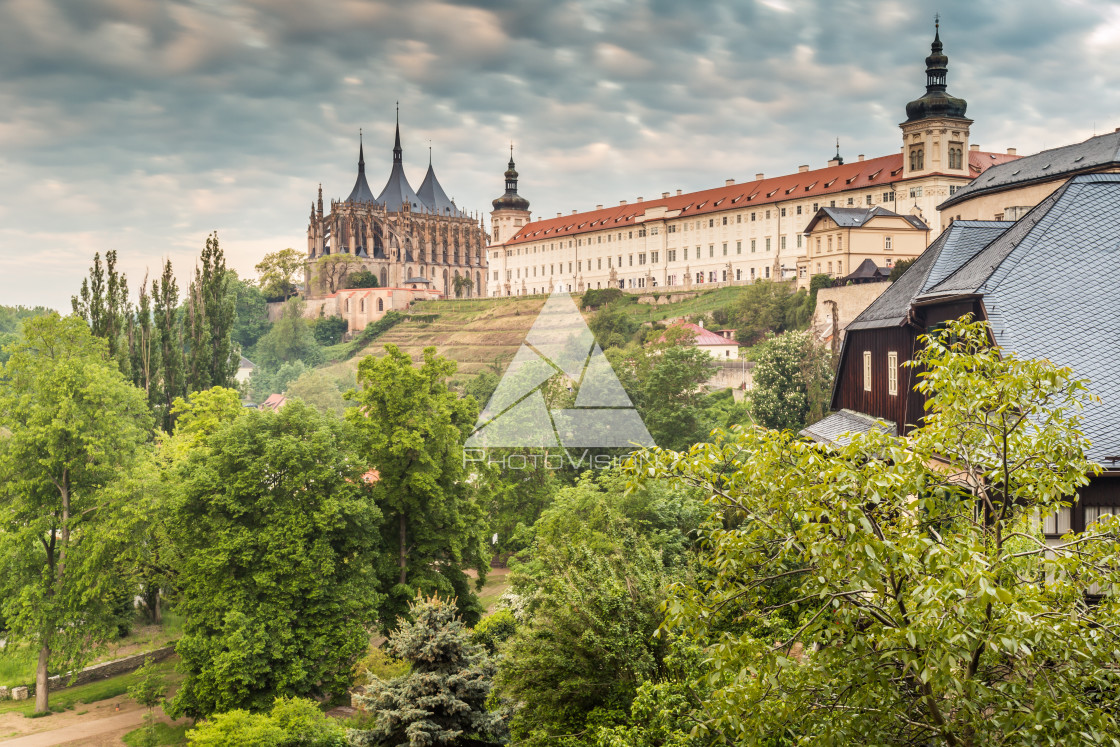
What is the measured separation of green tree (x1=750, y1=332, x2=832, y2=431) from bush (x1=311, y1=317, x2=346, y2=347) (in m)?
73.7

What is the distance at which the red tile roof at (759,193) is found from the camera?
6341 centimetres

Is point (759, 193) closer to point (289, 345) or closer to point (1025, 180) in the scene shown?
point (1025, 180)

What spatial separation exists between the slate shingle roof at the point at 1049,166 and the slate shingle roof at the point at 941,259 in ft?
20.7

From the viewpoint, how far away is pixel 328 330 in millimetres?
105938

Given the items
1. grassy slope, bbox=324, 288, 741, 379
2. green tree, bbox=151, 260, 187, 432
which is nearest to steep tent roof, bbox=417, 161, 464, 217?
grassy slope, bbox=324, 288, 741, 379

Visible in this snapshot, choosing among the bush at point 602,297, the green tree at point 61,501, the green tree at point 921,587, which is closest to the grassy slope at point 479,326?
the bush at point 602,297

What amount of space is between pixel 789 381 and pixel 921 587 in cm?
3569

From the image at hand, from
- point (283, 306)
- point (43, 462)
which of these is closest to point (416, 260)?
point (283, 306)

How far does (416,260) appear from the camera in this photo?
124438mm

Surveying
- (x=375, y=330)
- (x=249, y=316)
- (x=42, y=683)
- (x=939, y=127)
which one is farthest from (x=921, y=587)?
(x=249, y=316)

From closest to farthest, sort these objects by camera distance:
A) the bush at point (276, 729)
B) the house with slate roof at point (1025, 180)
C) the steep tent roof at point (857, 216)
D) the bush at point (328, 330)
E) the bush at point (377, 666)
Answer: the bush at point (276, 729)
the bush at point (377, 666)
the house with slate roof at point (1025, 180)
the steep tent roof at point (857, 216)
the bush at point (328, 330)

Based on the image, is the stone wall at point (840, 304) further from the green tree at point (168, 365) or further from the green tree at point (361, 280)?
the green tree at point (361, 280)

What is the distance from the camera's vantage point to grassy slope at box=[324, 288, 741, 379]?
231 feet

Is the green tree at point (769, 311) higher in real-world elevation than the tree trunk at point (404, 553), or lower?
higher
